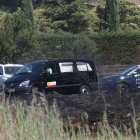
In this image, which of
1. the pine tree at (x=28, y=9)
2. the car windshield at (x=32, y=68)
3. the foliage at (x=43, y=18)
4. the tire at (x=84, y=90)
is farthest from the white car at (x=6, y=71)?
the foliage at (x=43, y=18)

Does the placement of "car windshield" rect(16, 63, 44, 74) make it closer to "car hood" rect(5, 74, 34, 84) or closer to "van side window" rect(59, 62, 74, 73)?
"car hood" rect(5, 74, 34, 84)

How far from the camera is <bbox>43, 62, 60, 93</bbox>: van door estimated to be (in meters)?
12.5

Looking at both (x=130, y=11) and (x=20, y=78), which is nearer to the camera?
(x=20, y=78)

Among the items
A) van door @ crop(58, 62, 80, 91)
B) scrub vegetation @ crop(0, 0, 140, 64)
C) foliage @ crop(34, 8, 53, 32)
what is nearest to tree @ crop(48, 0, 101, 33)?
scrub vegetation @ crop(0, 0, 140, 64)

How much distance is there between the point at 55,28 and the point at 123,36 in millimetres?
15058

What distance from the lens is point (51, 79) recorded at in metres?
12.6

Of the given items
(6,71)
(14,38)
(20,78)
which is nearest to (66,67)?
(20,78)

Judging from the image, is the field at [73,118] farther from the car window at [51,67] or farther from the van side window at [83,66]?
the car window at [51,67]

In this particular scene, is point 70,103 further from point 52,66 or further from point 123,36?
point 123,36

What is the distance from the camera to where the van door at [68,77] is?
503 inches

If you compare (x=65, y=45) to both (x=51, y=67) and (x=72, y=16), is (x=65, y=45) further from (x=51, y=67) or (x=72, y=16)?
(x=51, y=67)

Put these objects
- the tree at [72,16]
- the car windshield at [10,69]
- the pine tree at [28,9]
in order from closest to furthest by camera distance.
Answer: the car windshield at [10,69], the pine tree at [28,9], the tree at [72,16]

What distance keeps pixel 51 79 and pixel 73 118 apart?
549 centimetres

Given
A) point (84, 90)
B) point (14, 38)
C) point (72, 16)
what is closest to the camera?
point (84, 90)
